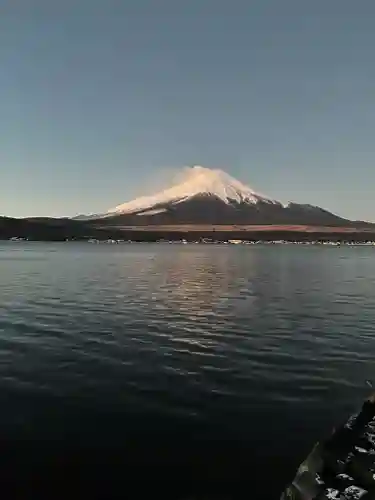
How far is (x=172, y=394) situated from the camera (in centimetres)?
1589

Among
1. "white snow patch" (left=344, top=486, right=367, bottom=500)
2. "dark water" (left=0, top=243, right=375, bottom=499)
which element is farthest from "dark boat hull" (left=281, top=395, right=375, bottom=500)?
"dark water" (left=0, top=243, right=375, bottom=499)

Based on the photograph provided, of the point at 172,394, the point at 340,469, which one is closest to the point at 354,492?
the point at 340,469

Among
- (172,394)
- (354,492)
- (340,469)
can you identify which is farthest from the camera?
(172,394)

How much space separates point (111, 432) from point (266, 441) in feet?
14.0

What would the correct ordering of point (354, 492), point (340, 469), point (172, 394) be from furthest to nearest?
point (172, 394) → point (340, 469) → point (354, 492)

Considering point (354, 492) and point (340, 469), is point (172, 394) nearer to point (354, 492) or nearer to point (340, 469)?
point (340, 469)

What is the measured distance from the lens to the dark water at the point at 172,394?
429 inches

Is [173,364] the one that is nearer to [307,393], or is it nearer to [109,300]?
→ [307,393]

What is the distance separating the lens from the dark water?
35.8ft

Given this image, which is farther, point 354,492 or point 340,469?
point 340,469

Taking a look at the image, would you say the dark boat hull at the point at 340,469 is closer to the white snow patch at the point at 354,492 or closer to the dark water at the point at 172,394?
the white snow patch at the point at 354,492

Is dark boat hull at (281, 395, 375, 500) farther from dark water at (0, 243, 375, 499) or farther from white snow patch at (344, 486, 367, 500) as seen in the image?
dark water at (0, 243, 375, 499)

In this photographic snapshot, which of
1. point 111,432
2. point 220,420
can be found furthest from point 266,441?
point 111,432

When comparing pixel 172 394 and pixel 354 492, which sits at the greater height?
pixel 354 492
